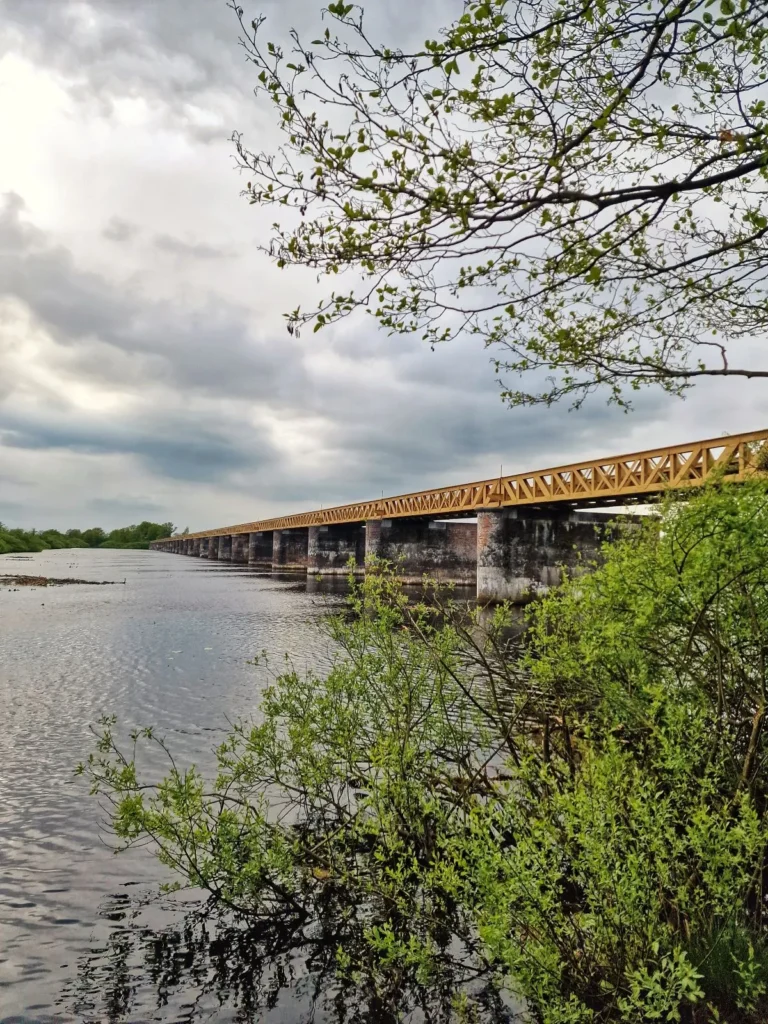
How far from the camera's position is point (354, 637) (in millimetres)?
5684

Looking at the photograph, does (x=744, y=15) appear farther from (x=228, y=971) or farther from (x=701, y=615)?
(x=228, y=971)

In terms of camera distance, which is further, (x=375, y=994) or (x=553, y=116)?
(x=375, y=994)

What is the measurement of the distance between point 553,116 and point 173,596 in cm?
3803

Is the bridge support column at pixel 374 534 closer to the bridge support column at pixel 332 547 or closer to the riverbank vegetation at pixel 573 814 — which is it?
the bridge support column at pixel 332 547

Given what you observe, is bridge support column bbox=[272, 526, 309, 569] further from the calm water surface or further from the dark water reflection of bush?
the dark water reflection of bush

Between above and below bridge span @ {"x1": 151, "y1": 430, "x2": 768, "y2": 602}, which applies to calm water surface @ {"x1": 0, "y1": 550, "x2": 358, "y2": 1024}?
below

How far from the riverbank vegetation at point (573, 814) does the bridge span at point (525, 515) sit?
73cm

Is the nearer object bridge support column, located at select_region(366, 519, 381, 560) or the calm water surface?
A: the calm water surface

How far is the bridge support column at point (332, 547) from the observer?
67438mm

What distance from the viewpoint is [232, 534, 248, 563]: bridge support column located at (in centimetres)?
10844

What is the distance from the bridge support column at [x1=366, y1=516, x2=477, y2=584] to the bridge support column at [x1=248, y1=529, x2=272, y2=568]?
159 feet

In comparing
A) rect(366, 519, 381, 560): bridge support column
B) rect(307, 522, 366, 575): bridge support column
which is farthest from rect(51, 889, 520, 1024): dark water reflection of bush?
rect(307, 522, 366, 575): bridge support column

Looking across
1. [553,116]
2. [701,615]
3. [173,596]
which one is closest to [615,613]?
[701,615]

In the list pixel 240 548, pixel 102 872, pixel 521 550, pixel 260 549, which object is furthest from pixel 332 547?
pixel 102 872
